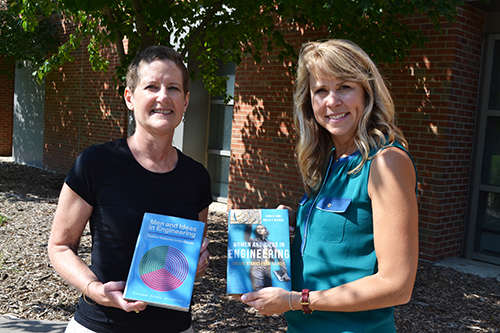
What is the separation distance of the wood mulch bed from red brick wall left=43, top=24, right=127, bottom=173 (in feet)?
15.7

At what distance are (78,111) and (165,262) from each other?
443 inches

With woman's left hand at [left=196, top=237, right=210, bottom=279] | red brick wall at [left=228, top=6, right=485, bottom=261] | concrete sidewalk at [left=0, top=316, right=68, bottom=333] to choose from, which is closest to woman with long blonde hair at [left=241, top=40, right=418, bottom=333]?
woman's left hand at [left=196, top=237, right=210, bottom=279]

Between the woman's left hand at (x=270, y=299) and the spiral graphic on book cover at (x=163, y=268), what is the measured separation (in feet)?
0.82

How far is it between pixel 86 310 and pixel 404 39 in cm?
465

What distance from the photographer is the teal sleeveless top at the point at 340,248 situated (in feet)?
5.51

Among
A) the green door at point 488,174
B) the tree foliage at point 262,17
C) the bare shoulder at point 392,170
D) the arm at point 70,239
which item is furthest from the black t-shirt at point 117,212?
the green door at point 488,174

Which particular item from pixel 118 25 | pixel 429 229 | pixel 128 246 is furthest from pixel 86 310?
pixel 429 229

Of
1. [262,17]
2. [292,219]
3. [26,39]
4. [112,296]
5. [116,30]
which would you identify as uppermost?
[26,39]

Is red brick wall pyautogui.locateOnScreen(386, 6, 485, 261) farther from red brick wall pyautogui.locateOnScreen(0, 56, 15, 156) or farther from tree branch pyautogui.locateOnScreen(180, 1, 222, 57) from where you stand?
red brick wall pyautogui.locateOnScreen(0, 56, 15, 156)

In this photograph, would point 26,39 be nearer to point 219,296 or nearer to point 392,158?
point 219,296

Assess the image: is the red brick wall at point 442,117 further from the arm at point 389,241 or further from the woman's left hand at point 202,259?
the woman's left hand at point 202,259

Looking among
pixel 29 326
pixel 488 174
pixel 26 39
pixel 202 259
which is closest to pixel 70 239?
pixel 202 259

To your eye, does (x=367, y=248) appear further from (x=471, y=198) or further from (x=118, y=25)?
(x=471, y=198)

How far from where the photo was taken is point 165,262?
1.73 metres
